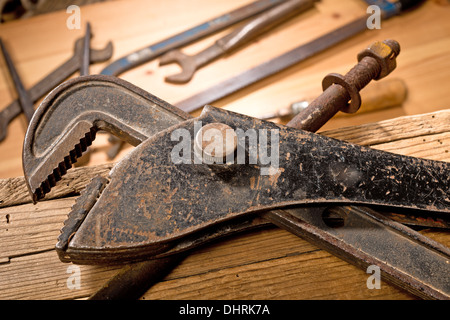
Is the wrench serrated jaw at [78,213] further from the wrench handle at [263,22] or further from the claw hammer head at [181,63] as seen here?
the wrench handle at [263,22]

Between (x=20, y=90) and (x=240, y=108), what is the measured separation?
0.94 m

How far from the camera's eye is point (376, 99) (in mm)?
1441

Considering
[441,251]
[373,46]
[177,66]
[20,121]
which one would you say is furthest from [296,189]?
[20,121]

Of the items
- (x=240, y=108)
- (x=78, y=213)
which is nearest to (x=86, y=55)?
(x=240, y=108)

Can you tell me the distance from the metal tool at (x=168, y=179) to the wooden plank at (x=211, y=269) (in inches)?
5.4

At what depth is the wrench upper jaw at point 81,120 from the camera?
89cm

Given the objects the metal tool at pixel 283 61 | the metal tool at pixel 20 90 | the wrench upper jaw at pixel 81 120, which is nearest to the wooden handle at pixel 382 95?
the metal tool at pixel 283 61

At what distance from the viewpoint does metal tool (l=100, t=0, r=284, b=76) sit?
169 cm

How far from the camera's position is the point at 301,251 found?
96 cm

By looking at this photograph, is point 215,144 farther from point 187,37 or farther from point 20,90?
point 20,90

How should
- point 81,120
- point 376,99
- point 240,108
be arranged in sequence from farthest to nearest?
1. point 240,108
2. point 376,99
3. point 81,120

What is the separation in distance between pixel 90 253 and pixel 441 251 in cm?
73

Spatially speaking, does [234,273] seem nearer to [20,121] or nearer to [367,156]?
[367,156]

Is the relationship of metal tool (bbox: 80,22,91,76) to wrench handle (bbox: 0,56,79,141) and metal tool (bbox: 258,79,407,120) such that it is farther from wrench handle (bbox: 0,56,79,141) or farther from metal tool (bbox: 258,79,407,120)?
metal tool (bbox: 258,79,407,120)
